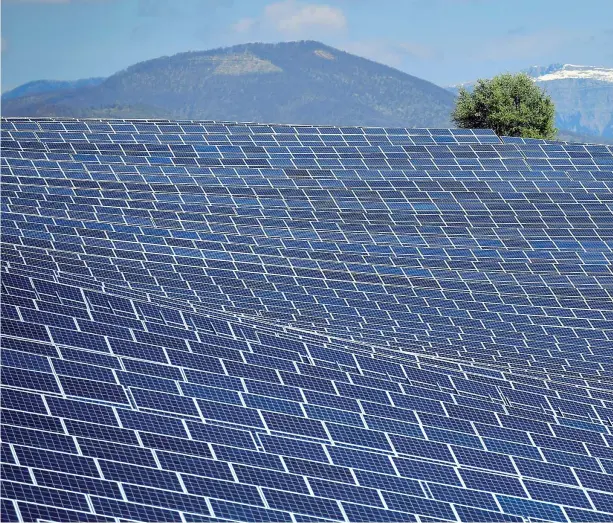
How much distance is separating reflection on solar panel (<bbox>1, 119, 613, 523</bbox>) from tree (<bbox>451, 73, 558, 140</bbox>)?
41527 millimetres

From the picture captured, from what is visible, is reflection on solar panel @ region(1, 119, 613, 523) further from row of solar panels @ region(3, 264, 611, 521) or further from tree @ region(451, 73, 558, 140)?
tree @ region(451, 73, 558, 140)

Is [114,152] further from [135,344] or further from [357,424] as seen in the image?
[357,424]

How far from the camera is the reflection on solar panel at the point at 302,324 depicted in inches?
1010

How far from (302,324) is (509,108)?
6367cm

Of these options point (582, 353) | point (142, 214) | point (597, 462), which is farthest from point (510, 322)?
point (142, 214)

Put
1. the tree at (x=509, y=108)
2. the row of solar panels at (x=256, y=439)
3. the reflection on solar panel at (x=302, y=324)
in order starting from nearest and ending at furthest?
the row of solar panels at (x=256, y=439) → the reflection on solar panel at (x=302, y=324) → the tree at (x=509, y=108)

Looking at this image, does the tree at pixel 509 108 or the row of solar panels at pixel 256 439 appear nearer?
the row of solar panels at pixel 256 439

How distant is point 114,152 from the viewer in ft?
187

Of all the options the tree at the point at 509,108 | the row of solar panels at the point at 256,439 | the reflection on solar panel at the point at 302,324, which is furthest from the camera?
the tree at the point at 509,108

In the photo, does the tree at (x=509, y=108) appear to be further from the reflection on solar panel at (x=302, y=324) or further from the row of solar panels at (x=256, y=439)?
the row of solar panels at (x=256, y=439)

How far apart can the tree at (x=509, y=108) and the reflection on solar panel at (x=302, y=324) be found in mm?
41527

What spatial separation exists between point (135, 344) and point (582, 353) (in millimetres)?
21265

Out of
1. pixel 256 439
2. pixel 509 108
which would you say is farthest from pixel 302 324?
pixel 509 108

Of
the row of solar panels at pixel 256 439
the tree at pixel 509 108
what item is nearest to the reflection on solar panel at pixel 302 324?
the row of solar panels at pixel 256 439
